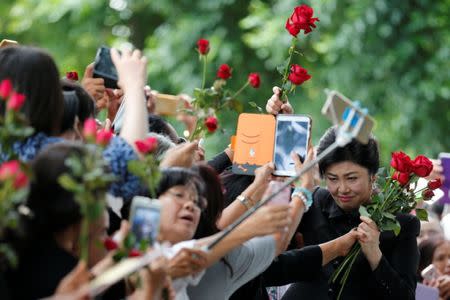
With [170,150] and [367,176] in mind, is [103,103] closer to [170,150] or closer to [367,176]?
[170,150]

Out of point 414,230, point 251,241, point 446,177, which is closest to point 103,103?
point 251,241

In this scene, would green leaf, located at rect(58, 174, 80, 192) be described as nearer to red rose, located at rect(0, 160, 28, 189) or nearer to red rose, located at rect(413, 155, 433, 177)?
red rose, located at rect(0, 160, 28, 189)

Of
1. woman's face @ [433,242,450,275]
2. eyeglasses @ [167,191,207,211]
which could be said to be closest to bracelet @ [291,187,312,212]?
eyeglasses @ [167,191,207,211]

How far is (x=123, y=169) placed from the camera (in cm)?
423

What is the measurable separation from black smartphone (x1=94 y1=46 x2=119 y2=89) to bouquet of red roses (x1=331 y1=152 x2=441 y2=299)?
140 centimetres

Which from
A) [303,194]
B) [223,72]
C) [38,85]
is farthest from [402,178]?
[38,85]

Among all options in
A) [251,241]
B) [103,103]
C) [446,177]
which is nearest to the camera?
[251,241]

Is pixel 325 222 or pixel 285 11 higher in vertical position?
pixel 285 11

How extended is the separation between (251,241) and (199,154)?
1.18m

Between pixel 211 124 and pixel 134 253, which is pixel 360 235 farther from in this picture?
pixel 134 253

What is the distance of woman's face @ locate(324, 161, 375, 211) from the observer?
597 cm

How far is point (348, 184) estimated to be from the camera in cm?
599

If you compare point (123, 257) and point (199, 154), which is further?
point (199, 154)

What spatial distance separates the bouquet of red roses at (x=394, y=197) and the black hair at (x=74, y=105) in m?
1.74
